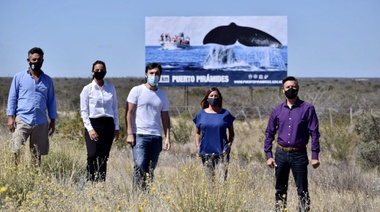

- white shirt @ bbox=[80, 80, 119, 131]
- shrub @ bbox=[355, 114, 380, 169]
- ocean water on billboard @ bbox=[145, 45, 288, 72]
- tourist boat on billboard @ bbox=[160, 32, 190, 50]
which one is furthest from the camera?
tourist boat on billboard @ bbox=[160, 32, 190, 50]

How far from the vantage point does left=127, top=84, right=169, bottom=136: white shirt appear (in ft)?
26.7

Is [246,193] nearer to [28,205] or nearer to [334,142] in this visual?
[28,205]

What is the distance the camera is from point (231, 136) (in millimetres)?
8453

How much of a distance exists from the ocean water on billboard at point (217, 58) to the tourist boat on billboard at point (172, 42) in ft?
0.54

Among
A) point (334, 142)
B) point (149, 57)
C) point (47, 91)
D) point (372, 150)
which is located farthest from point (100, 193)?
point (149, 57)

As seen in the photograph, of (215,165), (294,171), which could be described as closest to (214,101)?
(215,165)

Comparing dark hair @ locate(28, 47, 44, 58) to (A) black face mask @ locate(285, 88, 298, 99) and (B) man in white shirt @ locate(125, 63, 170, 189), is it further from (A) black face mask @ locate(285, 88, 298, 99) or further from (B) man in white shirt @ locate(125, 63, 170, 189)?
(A) black face mask @ locate(285, 88, 298, 99)

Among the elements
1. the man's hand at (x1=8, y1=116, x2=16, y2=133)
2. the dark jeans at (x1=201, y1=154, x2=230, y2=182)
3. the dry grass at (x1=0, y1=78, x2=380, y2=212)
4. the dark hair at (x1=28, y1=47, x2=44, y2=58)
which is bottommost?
the dry grass at (x1=0, y1=78, x2=380, y2=212)

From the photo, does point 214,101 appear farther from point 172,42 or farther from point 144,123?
point 172,42

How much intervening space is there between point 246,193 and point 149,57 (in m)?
23.8

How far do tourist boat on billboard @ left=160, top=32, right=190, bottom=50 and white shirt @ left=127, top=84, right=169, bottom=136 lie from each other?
22436mm

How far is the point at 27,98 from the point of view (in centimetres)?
858

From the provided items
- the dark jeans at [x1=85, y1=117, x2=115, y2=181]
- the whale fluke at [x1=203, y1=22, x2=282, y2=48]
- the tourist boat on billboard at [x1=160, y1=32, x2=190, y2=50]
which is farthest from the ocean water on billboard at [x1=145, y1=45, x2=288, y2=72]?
the dark jeans at [x1=85, y1=117, x2=115, y2=181]

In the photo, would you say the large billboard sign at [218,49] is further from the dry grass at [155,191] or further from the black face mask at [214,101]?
the black face mask at [214,101]
